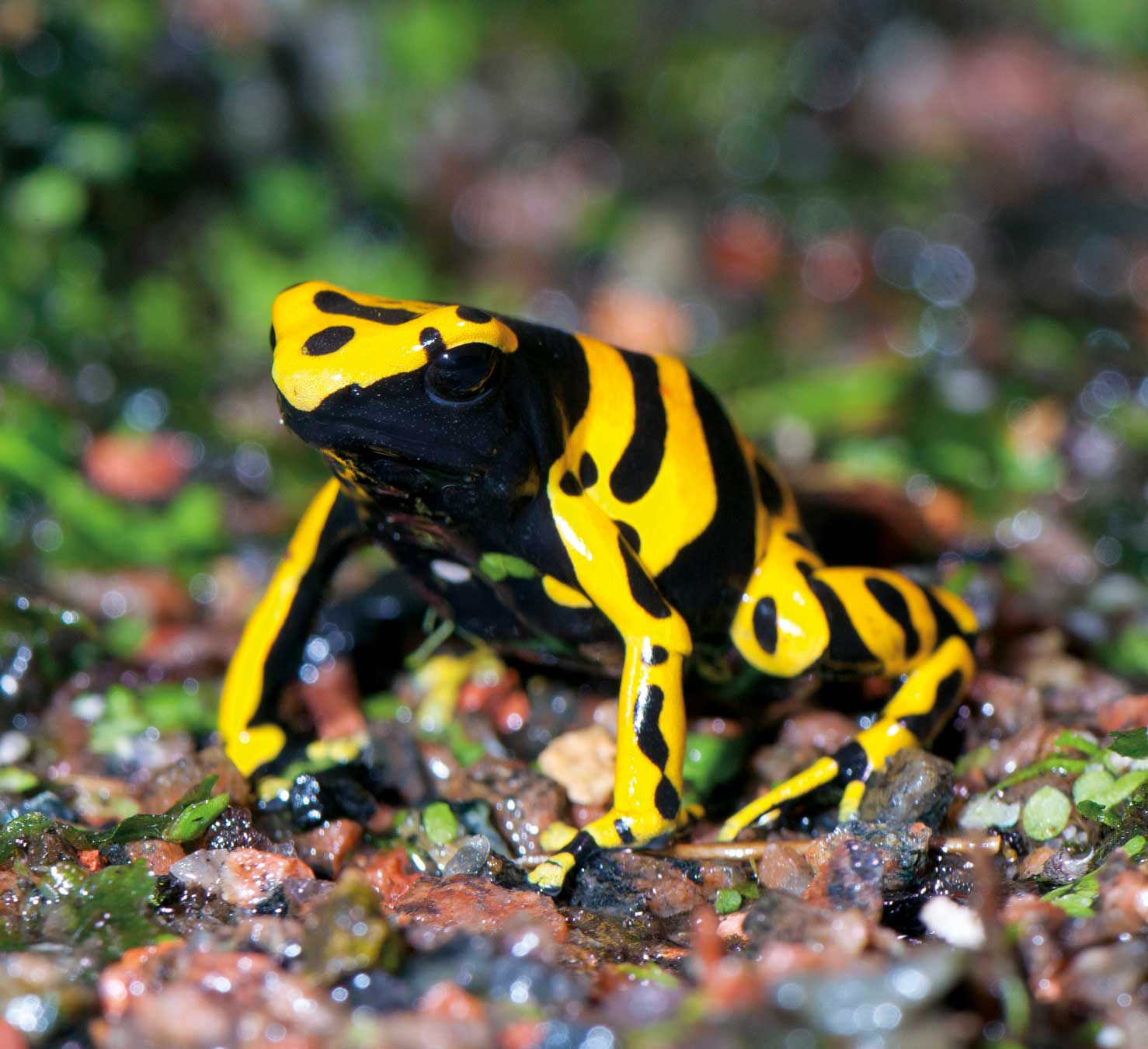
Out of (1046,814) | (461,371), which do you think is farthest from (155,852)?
(1046,814)

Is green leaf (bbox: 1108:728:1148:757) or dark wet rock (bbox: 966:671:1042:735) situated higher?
green leaf (bbox: 1108:728:1148:757)

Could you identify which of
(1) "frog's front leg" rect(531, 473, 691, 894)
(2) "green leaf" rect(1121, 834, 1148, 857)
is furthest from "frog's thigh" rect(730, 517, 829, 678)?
(2) "green leaf" rect(1121, 834, 1148, 857)

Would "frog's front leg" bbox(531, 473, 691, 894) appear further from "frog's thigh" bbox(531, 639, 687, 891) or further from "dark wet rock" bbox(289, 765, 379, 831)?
"dark wet rock" bbox(289, 765, 379, 831)

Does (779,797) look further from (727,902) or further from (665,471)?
(665,471)

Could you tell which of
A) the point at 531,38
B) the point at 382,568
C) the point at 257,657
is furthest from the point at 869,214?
the point at 257,657

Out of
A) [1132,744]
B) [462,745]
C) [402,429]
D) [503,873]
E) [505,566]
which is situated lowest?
[462,745]
